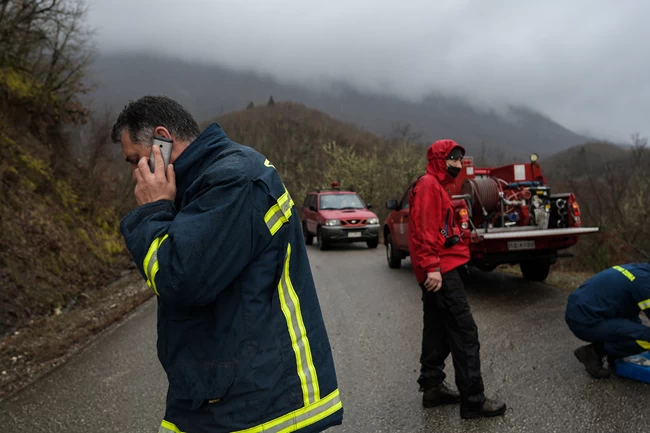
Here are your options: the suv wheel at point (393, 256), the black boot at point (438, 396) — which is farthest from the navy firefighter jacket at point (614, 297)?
the suv wheel at point (393, 256)

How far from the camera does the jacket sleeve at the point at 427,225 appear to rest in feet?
12.7

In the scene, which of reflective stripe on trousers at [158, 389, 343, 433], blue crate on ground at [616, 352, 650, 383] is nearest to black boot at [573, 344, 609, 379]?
blue crate on ground at [616, 352, 650, 383]

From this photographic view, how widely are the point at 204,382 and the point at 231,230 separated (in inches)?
19.6

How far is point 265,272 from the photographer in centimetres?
164

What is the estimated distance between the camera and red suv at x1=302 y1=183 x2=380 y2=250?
52.3 ft

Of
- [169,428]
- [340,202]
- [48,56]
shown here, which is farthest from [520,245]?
[48,56]

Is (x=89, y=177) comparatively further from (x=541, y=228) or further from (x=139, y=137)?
(x=139, y=137)

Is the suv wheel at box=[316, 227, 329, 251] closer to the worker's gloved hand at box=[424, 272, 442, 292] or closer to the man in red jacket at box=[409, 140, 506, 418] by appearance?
the man in red jacket at box=[409, 140, 506, 418]

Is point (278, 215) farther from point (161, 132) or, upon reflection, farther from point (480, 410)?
point (480, 410)

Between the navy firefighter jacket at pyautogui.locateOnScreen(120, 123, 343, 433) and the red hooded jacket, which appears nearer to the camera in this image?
the navy firefighter jacket at pyautogui.locateOnScreen(120, 123, 343, 433)

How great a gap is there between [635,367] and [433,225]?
2161 mm

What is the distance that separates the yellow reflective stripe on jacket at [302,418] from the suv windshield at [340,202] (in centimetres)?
1531

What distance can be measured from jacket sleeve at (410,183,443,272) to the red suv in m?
Answer: 11.8

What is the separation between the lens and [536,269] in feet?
29.4
